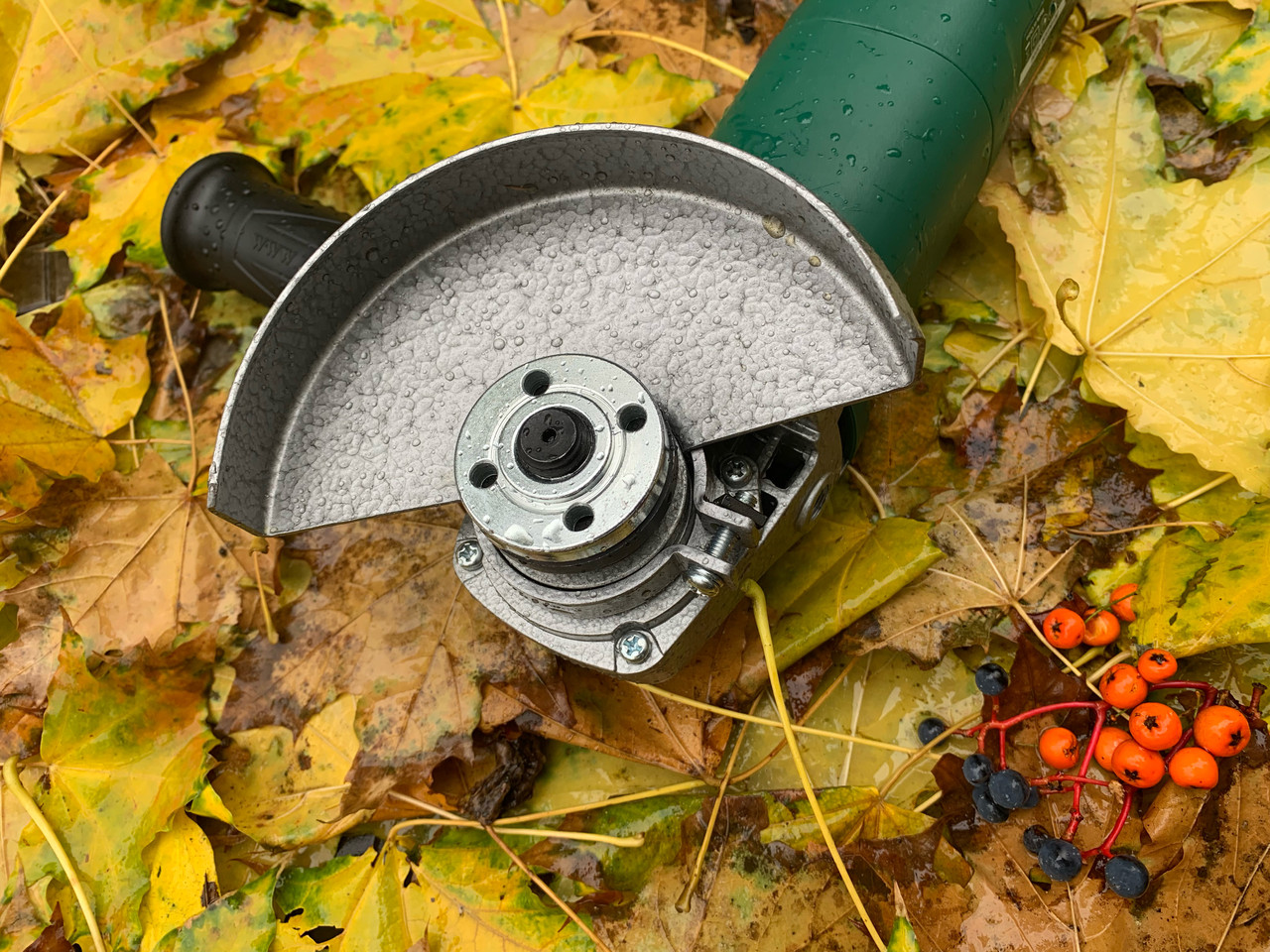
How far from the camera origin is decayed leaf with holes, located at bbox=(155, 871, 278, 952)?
1397mm

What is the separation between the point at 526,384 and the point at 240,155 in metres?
0.82

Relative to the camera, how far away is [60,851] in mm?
1438

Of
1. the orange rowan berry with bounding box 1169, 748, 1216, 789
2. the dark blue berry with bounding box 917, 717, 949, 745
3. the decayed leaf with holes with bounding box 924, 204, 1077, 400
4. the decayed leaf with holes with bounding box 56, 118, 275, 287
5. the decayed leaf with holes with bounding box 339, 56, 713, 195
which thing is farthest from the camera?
the decayed leaf with holes with bounding box 56, 118, 275, 287

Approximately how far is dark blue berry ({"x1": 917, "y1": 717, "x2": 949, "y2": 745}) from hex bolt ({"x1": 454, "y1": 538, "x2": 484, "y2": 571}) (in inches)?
28.9

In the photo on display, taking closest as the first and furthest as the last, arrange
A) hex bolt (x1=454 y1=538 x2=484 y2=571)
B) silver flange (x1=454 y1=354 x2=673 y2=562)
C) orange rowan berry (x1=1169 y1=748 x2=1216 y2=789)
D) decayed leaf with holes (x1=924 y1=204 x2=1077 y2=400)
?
1. silver flange (x1=454 y1=354 x2=673 y2=562)
2. orange rowan berry (x1=1169 y1=748 x2=1216 y2=789)
3. hex bolt (x1=454 y1=538 x2=484 y2=571)
4. decayed leaf with holes (x1=924 y1=204 x2=1077 y2=400)

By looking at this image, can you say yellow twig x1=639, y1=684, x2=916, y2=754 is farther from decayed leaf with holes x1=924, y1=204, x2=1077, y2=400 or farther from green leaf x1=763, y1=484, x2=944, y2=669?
decayed leaf with holes x1=924, y1=204, x2=1077, y2=400

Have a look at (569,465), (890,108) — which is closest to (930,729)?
(569,465)

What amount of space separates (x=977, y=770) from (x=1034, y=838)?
0.37 ft

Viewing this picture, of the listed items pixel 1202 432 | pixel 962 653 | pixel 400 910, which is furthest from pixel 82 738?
pixel 1202 432

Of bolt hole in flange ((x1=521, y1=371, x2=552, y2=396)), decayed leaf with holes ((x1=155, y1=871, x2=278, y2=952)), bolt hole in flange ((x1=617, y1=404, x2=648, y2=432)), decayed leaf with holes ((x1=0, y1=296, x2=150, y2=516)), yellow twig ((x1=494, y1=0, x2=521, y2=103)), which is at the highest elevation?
yellow twig ((x1=494, y1=0, x2=521, y2=103))

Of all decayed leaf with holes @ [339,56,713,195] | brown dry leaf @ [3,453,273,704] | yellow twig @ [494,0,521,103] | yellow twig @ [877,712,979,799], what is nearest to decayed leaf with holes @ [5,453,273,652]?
brown dry leaf @ [3,453,273,704]

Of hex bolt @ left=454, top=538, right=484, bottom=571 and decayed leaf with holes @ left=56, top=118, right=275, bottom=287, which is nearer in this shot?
hex bolt @ left=454, top=538, right=484, bottom=571

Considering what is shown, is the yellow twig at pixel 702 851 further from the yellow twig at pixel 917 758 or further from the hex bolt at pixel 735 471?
the hex bolt at pixel 735 471

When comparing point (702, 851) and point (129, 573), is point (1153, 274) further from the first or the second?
point (129, 573)
